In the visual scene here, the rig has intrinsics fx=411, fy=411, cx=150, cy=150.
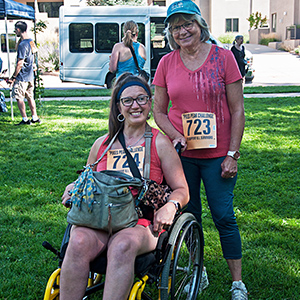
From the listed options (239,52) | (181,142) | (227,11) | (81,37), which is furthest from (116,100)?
(227,11)

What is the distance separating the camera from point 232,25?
45469 mm

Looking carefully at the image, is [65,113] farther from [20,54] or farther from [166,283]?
[166,283]

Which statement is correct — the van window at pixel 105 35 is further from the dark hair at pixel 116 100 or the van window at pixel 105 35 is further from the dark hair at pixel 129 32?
the dark hair at pixel 116 100

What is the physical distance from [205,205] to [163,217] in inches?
89.2

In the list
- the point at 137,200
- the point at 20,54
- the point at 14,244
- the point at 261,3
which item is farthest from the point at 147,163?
the point at 261,3

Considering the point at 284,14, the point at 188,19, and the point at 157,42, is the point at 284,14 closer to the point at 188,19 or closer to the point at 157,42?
the point at 157,42

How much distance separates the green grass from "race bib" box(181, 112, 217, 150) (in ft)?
3.60

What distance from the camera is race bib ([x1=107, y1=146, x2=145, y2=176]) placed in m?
2.59

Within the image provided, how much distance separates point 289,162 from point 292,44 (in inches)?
1138

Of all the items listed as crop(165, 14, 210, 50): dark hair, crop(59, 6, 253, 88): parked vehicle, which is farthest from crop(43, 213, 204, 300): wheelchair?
crop(59, 6, 253, 88): parked vehicle

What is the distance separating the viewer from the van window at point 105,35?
15.3 metres

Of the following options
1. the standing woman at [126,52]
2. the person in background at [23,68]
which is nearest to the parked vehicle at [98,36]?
the person in background at [23,68]

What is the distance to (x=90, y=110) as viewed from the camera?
405 inches

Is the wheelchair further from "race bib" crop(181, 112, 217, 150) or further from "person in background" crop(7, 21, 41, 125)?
"person in background" crop(7, 21, 41, 125)
